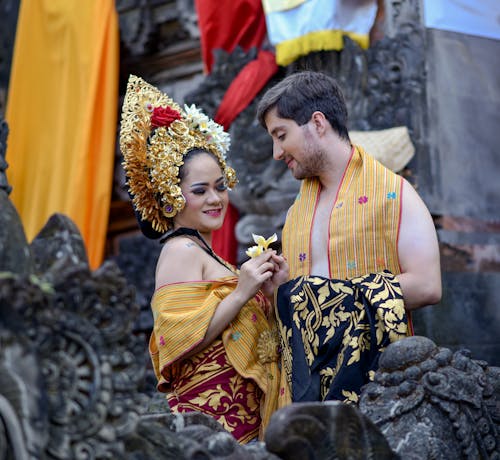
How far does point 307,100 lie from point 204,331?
3.15ft

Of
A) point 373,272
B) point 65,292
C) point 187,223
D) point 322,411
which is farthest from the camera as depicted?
point 187,223

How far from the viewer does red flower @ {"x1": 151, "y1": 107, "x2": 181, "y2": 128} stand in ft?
14.3

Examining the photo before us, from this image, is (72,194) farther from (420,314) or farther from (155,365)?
(155,365)

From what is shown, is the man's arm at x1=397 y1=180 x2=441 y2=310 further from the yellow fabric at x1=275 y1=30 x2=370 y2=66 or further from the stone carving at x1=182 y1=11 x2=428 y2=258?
the yellow fabric at x1=275 y1=30 x2=370 y2=66

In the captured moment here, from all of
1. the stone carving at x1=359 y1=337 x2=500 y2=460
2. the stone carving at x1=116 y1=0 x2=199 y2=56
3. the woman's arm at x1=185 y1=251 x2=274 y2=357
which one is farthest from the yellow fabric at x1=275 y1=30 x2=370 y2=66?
the stone carving at x1=359 y1=337 x2=500 y2=460

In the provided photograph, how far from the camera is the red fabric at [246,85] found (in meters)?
7.05

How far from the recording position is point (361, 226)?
3.88 metres

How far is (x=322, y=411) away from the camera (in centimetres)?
287

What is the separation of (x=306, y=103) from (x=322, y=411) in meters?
1.53

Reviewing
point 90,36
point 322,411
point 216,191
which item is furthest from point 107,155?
point 322,411

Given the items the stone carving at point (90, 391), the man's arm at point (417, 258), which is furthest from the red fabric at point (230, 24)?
the stone carving at point (90, 391)

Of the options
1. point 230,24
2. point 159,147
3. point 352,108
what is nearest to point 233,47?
point 230,24

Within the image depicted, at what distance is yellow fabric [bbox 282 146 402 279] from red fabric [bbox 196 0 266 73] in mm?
3369

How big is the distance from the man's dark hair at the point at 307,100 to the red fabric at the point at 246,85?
2.94m
